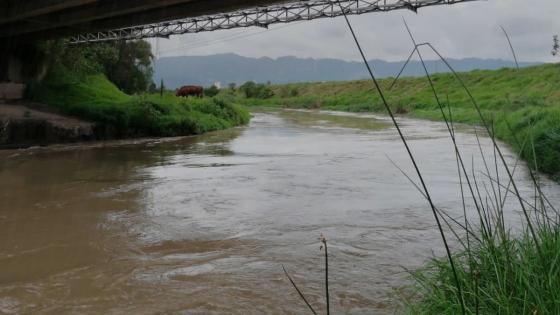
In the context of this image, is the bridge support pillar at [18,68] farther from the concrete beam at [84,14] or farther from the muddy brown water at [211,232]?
the muddy brown water at [211,232]

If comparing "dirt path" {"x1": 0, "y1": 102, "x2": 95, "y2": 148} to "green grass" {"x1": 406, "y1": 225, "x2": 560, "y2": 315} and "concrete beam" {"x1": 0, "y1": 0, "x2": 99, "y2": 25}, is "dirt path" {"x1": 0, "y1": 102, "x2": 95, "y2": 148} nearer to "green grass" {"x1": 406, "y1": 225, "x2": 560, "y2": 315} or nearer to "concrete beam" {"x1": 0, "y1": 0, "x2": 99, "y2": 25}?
"concrete beam" {"x1": 0, "y1": 0, "x2": 99, "y2": 25}

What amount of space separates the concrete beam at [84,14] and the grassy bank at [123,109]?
2929 millimetres

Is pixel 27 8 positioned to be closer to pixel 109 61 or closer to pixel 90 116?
pixel 90 116

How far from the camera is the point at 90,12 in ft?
57.2

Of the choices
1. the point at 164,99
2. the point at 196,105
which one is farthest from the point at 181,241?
the point at 196,105

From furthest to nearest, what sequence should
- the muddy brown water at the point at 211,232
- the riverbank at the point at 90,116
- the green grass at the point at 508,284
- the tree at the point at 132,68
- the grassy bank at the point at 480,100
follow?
the tree at the point at 132,68
the riverbank at the point at 90,116
the grassy bank at the point at 480,100
the muddy brown water at the point at 211,232
the green grass at the point at 508,284

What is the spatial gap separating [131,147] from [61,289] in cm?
1276

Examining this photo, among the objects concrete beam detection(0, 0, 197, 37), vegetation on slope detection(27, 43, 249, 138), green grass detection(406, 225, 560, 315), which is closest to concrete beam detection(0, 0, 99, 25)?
concrete beam detection(0, 0, 197, 37)

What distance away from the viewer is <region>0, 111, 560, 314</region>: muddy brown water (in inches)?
167

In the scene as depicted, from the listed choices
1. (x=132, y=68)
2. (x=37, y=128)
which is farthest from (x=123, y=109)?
(x=132, y=68)

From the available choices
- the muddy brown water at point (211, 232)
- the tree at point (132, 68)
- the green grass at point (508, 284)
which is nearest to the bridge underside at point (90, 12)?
the muddy brown water at point (211, 232)

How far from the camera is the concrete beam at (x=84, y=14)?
51.4 feet

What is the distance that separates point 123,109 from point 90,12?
4.01 meters

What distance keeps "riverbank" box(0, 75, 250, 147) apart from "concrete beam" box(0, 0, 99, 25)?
10.6ft
